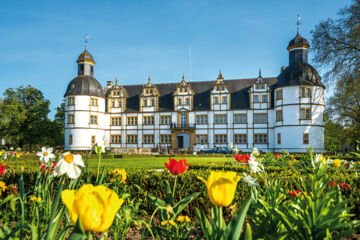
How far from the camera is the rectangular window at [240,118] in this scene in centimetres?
3353

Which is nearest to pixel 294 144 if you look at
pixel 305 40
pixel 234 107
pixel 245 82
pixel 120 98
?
pixel 234 107

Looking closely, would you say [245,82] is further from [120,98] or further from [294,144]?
[120,98]

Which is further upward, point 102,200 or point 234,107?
point 234,107

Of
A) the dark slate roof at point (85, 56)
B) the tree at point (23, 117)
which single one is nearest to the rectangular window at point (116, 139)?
the tree at point (23, 117)

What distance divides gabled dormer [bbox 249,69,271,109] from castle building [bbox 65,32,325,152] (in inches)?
4.5

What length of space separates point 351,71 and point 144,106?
24542 mm

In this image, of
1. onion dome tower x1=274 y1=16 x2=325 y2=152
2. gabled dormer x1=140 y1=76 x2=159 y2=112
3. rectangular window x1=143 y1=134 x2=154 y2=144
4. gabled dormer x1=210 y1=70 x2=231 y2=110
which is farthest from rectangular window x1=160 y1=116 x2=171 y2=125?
onion dome tower x1=274 y1=16 x2=325 y2=152

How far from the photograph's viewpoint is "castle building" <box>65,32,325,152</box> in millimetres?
30391

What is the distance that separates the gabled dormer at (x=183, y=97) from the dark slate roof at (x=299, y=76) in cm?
1063

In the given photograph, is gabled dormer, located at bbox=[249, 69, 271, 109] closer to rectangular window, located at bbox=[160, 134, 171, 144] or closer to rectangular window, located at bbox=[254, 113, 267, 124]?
rectangular window, located at bbox=[254, 113, 267, 124]

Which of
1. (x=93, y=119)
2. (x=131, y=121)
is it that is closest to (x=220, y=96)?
(x=131, y=121)

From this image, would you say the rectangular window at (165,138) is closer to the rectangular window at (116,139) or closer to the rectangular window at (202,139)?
the rectangular window at (202,139)

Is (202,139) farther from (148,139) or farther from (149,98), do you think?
(149,98)

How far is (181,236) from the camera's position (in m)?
2.33
